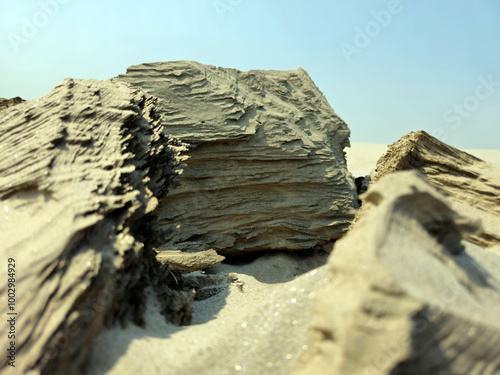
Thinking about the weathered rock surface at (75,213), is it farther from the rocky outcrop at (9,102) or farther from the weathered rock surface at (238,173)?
the weathered rock surface at (238,173)

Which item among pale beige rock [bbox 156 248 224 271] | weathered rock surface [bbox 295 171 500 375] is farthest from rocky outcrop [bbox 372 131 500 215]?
weathered rock surface [bbox 295 171 500 375]

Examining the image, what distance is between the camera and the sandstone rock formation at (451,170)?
5086 millimetres

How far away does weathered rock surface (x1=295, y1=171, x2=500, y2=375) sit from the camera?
6.19 ft

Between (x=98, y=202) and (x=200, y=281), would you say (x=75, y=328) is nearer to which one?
(x=98, y=202)

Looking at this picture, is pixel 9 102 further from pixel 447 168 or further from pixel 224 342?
pixel 447 168

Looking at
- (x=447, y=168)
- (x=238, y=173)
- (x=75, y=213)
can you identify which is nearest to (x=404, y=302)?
(x=75, y=213)

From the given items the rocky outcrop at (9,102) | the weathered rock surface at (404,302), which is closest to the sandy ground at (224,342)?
the weathered rock surface at (404,302)

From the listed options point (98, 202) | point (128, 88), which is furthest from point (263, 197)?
point (98, 202)

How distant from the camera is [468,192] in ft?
17.2

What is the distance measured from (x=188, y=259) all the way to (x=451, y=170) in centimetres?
404

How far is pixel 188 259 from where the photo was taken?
6.30 meters

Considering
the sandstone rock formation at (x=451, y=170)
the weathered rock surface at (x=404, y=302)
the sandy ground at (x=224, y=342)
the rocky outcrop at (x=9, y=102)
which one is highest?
the sandstone rock formation at (x=451, y=170)

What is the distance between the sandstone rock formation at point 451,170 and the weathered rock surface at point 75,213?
312 centimetres

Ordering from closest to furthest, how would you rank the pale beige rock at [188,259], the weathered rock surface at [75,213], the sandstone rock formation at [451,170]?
the weathered rock surface at [75,213], the sandstone rock formation at [451,170], the pale beige rock at [188,259]
